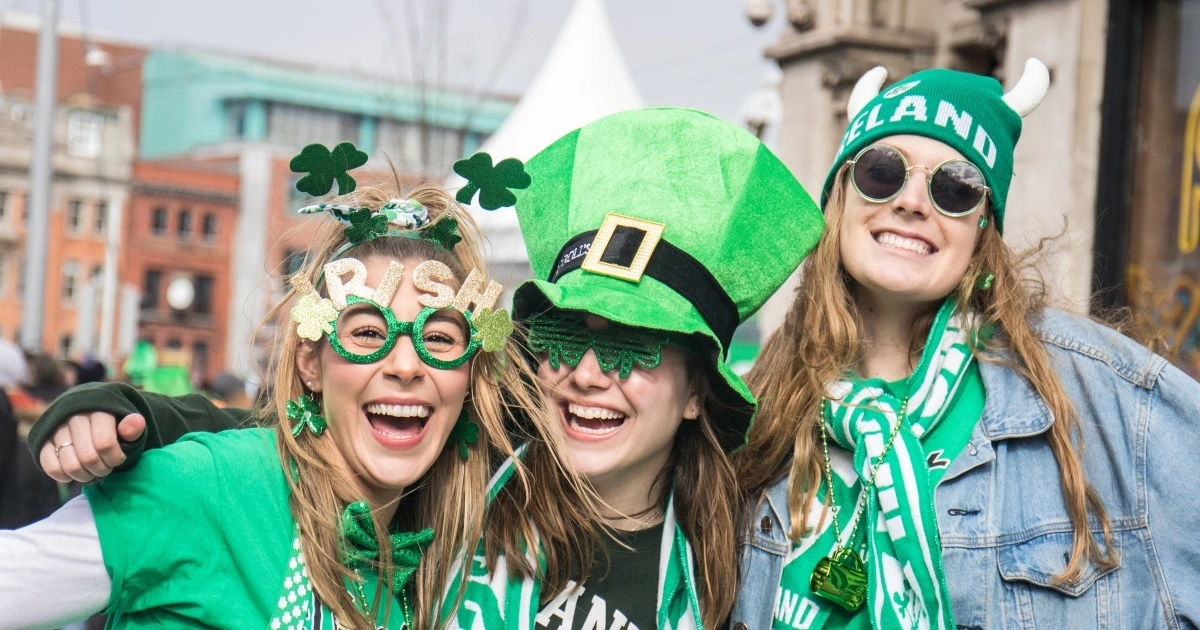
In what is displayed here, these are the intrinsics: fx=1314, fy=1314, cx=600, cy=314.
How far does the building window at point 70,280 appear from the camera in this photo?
170ft

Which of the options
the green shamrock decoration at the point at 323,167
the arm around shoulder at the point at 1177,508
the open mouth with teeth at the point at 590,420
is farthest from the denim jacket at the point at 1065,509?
the green shamrock decoration at the point at 323,167

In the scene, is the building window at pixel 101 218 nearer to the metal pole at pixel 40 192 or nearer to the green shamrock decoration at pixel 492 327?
the metal pole at pixel 40 192

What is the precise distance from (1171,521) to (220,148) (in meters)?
60.7

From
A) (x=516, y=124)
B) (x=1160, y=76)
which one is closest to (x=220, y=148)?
(x=516, y=124)

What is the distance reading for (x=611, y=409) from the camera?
3.13 meters

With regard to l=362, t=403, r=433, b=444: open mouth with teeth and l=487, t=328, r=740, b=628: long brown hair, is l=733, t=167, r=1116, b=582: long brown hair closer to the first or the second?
l=487, t=328, r=740, b=628: long brown hair

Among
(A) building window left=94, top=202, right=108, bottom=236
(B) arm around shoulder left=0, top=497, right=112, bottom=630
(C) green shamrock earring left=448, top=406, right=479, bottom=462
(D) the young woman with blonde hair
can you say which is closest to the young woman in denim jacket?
(D) the young woman with blonde hair

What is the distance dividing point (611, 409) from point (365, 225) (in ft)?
2.37

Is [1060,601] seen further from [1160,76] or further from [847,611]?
[1160,76]

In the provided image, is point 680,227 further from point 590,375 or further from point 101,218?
point 101,218

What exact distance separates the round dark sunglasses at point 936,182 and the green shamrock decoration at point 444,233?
39.9 inches

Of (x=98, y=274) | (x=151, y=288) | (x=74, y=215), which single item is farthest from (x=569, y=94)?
(x=151, y=288)

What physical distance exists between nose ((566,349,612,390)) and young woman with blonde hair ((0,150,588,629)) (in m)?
0.11

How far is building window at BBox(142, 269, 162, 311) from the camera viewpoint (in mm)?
54125
